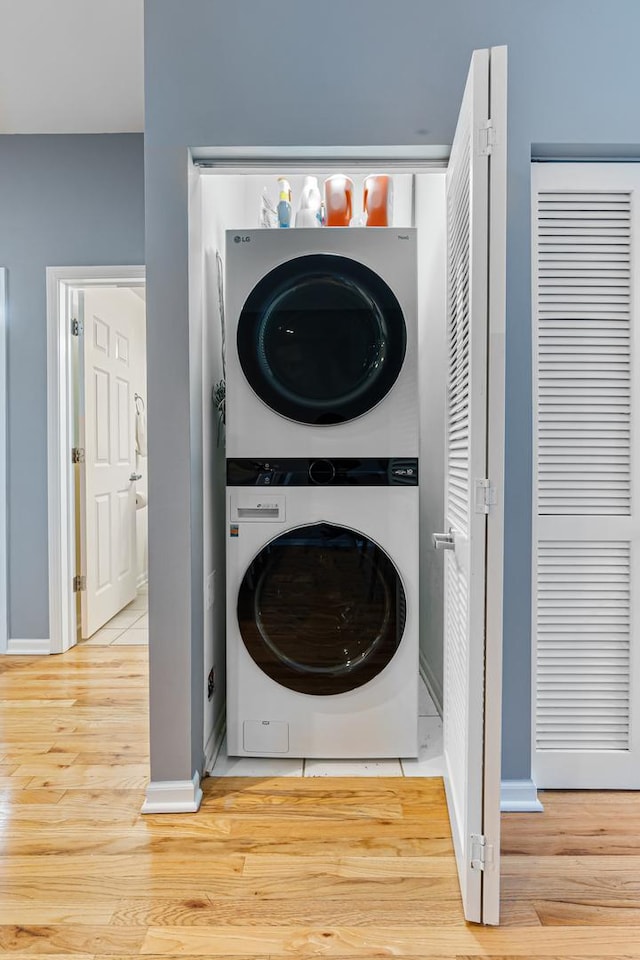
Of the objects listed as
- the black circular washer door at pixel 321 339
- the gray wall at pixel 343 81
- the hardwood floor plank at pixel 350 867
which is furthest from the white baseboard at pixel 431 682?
the gray wall at pixel 343 81

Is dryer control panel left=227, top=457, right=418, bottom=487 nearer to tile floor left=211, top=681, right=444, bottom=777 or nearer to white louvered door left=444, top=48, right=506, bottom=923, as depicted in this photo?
white louvered door left=444, top=48, right=506, bottom=923

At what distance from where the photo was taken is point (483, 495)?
1242 mm

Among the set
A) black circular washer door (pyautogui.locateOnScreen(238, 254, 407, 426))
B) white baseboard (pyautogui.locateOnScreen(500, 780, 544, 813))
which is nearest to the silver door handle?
black circular washer door (pyautogui.locateOnScreen(238, 254, 407, 426))

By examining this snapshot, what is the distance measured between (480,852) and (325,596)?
859mm

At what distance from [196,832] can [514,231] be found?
6.38 ft

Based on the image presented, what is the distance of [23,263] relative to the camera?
3123 mm

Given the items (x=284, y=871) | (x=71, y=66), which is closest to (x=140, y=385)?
(x=71, y=66)

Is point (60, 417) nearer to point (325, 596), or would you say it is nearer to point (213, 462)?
point (213, 462)

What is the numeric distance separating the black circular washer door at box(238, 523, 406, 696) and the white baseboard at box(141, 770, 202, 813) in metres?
0.42

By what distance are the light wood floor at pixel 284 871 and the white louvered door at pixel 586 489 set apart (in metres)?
0.22

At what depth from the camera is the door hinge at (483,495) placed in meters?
1.24

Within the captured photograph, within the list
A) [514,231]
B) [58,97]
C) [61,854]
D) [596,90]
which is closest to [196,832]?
[61,854]

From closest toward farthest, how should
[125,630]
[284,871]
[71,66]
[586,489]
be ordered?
[284,871] → [586,489] → [71,66] → [125,630]

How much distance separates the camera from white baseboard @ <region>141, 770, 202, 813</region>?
1.73 metres
